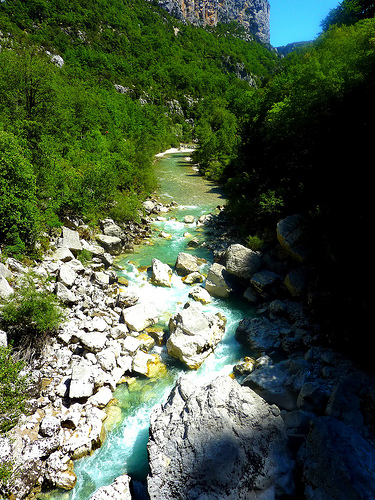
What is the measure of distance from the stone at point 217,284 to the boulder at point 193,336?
263cm

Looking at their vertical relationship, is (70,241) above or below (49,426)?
above

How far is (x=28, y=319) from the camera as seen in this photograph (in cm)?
903

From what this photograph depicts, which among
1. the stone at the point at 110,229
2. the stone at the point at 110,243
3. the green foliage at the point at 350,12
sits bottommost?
the stone at the point at 110,243

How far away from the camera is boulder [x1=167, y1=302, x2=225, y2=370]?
10.3m

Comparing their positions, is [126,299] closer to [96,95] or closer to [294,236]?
[294,236]

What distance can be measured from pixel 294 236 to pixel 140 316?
28.0 ft

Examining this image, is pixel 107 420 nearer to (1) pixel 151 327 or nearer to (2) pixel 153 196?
(1) pixel 151 327

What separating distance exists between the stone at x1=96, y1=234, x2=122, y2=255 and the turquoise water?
0.65 metres

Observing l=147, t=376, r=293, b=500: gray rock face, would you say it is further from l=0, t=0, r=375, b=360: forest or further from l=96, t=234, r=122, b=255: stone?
Result: l=96, t=234, r=122, b=255: stone

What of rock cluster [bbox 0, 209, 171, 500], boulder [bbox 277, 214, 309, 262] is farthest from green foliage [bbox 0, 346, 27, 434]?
boulder [bbox 277, 214, 309, 262]

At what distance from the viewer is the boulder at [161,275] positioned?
14.9 meters

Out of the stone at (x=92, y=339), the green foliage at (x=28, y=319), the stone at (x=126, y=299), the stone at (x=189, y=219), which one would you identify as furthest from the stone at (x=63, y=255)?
the stone at (x=189, y=219)

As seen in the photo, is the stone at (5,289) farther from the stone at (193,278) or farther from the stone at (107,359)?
the stone at (193,278)

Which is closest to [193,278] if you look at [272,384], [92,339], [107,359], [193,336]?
[193,336]
